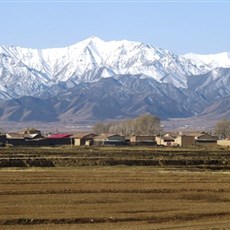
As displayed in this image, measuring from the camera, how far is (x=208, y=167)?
73.4 meters

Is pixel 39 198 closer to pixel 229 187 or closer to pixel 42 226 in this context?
pixel 42 226

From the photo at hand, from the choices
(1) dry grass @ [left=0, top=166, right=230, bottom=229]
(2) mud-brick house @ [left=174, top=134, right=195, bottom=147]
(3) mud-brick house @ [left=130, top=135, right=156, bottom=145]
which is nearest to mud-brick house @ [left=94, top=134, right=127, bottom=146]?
(3) mud-brick house @ [left=130, top=135, right=156, bottom=145]

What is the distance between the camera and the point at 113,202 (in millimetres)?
37906

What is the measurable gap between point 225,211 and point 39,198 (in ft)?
29.9

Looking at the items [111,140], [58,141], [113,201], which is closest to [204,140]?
[111,140]

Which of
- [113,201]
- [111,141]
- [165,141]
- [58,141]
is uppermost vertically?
[113,201]

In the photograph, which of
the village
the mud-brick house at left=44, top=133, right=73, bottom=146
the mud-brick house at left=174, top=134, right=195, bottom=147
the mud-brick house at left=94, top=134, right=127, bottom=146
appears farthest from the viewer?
the mud-brick house at left=174, top=134, right=195, bottom=147

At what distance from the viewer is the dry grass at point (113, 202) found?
31359 millimetres

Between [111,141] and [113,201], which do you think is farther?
[111,141]

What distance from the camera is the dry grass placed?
31359mm

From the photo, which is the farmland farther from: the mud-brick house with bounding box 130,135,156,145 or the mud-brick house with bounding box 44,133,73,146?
the mud-brick house with bounding box 130,135,156,145

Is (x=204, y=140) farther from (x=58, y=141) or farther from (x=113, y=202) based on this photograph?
(x=113, y=202)

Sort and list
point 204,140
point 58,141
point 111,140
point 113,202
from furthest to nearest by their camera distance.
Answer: point 204,140 → point 111,140 → point 58,141 → point 113,202

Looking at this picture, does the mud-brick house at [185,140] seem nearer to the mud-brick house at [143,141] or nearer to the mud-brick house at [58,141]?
the mud-brick house at [143,141]
